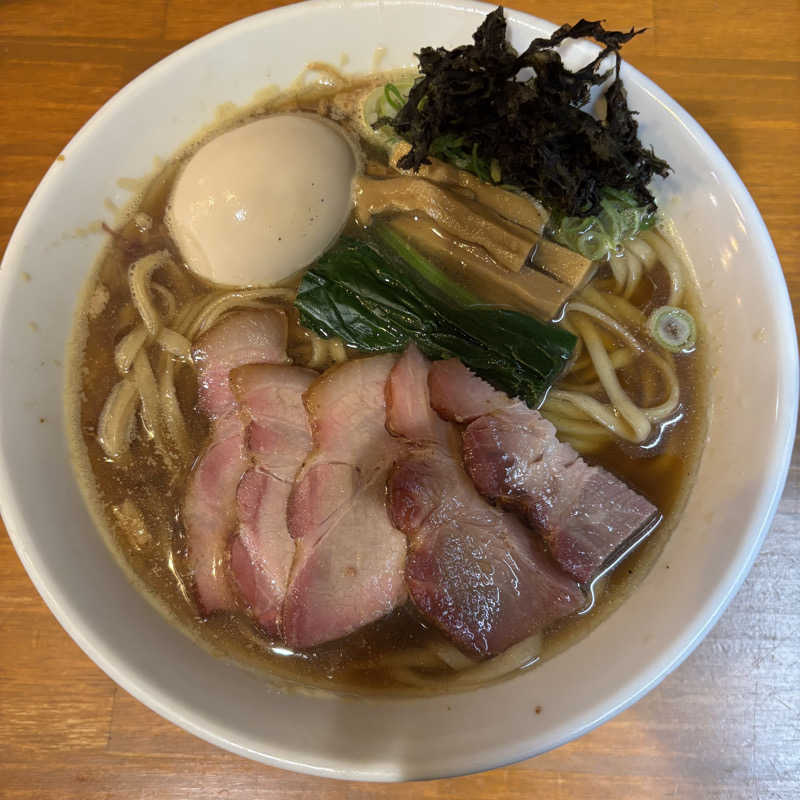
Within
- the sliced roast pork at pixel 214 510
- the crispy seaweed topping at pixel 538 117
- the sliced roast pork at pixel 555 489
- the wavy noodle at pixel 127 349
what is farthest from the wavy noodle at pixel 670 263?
the wavy noodle at pixel 127 349

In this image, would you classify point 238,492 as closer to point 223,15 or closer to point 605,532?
point 605,532

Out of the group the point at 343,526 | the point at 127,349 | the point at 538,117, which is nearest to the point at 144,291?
the point at 127,349

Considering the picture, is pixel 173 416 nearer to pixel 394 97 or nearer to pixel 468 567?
pixel 468 567

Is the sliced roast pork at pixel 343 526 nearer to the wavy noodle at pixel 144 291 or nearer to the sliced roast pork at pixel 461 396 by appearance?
the sliced roast pork at pixel 461 396

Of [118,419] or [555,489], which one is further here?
[118,419]

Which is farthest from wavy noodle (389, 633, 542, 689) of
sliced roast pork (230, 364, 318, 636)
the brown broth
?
sliced roast pork (230, 364, 318, 636)

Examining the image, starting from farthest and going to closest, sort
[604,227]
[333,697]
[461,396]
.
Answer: [604,227]
[461,396]
[333,697]
